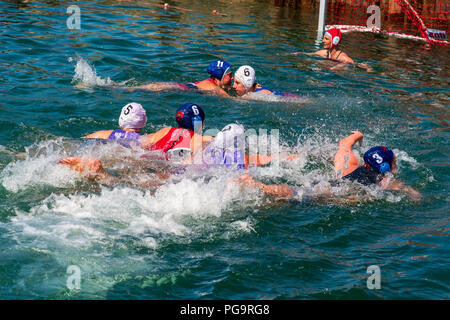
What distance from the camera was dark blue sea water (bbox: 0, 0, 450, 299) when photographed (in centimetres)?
541

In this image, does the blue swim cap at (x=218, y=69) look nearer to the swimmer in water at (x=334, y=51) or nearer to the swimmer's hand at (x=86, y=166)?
the swimmer in water at (x=334, y=51)

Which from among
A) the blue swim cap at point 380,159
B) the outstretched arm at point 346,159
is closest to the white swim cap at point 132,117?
the outstretched arm at point 346,159

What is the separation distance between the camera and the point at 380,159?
7.61 metres

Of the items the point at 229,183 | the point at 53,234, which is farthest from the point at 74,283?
the point at 229,183

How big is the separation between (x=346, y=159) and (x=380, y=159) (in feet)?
2.19

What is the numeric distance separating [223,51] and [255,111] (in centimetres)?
513

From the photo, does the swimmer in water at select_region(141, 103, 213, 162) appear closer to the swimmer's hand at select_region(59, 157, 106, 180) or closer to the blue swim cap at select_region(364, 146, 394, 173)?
the swimmer's hand at select_region(59, 157, 106, 180)

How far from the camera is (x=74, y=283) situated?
5.13m

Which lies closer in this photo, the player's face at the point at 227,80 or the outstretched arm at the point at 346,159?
the outstretched arm at the point at 346,159

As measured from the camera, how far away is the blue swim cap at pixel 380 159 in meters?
7.59

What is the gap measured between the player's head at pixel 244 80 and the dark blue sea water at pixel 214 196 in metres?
0.51

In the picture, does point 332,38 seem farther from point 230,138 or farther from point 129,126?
point 230,138

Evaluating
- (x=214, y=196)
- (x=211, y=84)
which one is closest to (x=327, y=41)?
(x=211, y=84)

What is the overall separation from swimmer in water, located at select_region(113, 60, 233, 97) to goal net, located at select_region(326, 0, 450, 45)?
8.81m
